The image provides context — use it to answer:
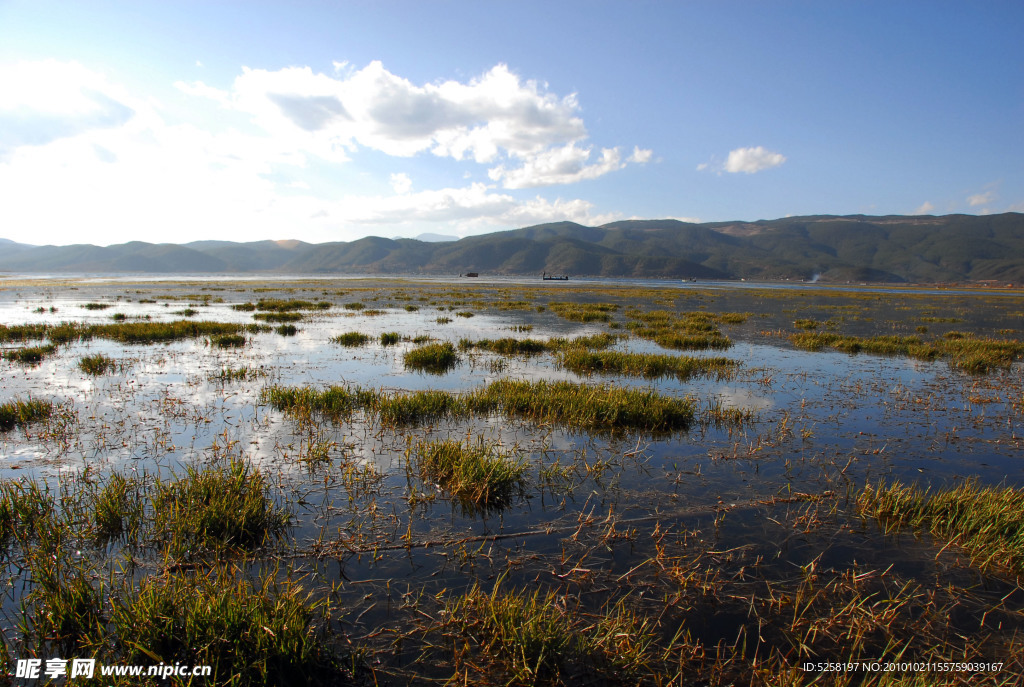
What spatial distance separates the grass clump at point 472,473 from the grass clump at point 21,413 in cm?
900

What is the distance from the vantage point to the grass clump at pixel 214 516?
222 inches

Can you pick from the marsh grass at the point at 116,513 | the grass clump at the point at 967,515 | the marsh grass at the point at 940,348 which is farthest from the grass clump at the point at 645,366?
the marsh grass at the point at 116,513

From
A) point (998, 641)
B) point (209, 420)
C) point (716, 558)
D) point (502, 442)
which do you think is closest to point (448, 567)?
point (716, 558)

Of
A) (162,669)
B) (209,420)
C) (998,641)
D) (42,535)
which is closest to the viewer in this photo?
(162,669)

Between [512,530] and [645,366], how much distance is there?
11624 millimetres

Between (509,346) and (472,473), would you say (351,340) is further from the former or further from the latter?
(472,473)

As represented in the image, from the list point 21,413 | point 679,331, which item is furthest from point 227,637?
point 679,331

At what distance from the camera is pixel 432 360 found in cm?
1758

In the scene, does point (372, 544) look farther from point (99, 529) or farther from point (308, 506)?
point (99, 529)

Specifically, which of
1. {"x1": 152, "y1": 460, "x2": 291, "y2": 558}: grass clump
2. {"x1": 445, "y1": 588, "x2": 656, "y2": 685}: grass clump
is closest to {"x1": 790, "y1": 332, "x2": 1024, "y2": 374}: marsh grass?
{"x1": 445, "y1": 588, "x2": 656, "y2": 685}: grass clump

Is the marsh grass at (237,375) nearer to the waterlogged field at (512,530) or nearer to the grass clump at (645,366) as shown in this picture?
the waterlogged field at (512,530)

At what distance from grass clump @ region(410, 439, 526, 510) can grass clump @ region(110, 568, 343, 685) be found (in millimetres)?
3333

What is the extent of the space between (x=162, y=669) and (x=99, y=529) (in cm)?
326

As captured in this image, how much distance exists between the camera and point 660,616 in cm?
482
